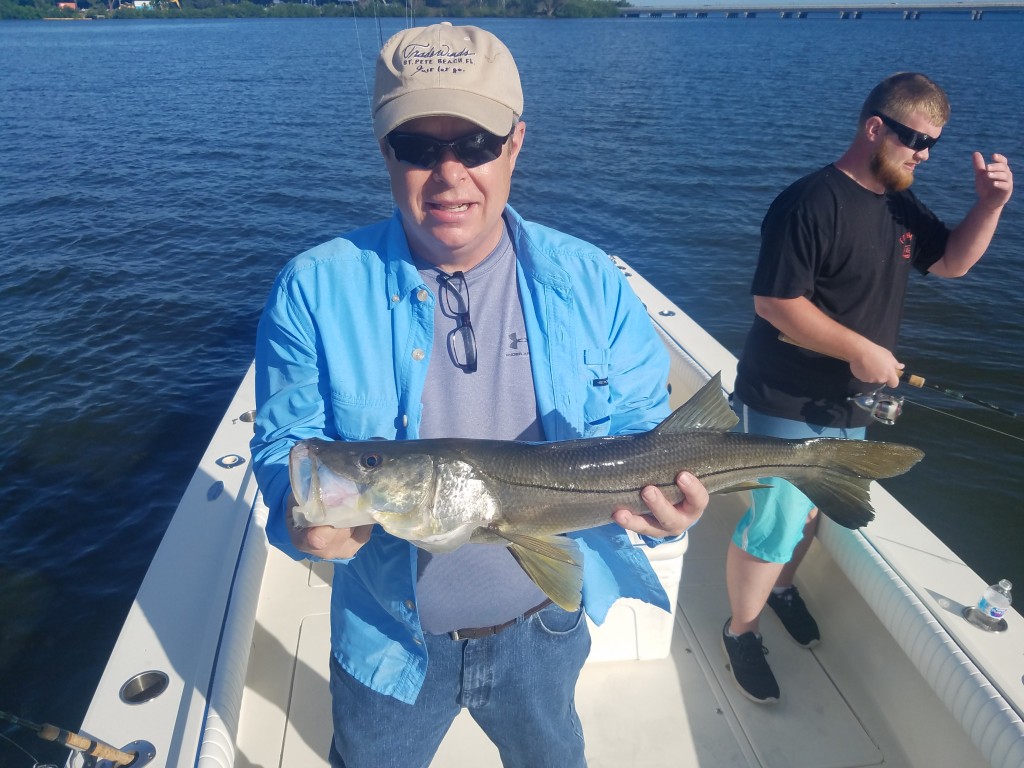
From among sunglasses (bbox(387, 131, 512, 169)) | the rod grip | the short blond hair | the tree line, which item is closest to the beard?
the short blond hair

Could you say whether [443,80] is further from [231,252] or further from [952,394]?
[231,252]

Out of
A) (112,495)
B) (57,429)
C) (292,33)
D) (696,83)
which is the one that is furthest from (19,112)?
(292,33)

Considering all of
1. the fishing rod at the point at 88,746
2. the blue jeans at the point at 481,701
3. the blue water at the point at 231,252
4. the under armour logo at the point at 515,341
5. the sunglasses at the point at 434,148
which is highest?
the sunglasses at the point at 434,148

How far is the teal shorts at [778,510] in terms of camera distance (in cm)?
343

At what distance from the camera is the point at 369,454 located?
2.15 metres

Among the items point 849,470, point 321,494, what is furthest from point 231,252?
point 849,470

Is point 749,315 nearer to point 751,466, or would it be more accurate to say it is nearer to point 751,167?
point 751,167

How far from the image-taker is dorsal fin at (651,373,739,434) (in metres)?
2.38

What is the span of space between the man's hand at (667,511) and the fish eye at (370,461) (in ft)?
2.59

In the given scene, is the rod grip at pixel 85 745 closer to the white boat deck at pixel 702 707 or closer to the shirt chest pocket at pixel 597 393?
the white boat deck at pixel 702 707

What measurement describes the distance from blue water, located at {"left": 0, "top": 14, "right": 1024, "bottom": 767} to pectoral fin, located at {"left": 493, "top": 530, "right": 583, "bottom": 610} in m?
4.00

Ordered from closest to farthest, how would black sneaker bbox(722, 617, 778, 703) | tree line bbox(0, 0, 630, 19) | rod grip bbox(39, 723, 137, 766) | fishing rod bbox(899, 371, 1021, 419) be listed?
rod grip bbox(39, 723, 137, 766), black sneaker bbox(722, 617, 778, 703), fishing rod bbox(899, 371, 1021, 419), tree line bbox(0, 0, 630, 19)

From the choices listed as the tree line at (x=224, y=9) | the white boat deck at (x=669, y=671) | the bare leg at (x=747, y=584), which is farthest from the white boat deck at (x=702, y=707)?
the tree line at (x=224, y=9)

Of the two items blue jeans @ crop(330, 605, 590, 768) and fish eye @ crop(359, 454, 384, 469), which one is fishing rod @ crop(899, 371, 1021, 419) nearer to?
blue jeans @ crop(330, 605, 590, 768)
